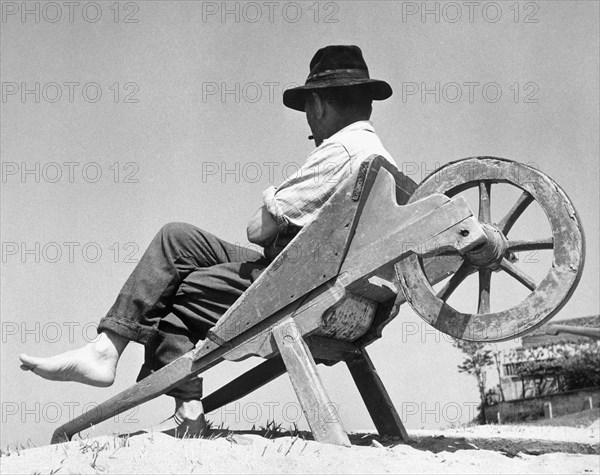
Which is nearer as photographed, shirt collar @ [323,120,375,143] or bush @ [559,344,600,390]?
shirt collar @ [323,120,375,143]

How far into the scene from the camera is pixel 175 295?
4578mm

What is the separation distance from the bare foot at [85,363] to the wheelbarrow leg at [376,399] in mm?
1325

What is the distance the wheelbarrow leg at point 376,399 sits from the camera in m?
4.83

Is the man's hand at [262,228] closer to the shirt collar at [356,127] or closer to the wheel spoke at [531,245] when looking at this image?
the shirt collar at [356,127]

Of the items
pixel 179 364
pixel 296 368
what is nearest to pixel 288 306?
pixel 296 368

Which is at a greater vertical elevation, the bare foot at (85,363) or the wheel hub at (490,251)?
the wheel hub at (490,251)

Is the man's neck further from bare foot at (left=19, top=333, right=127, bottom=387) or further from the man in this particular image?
bare foot at (left=19, top=333, right=127, bottom=387)

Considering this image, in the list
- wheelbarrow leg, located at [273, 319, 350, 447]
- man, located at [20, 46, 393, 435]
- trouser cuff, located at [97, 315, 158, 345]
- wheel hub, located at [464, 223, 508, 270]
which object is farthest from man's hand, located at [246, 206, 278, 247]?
wheel hub, located at [464, 223, 508, 270]

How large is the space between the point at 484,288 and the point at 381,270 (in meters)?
0.50

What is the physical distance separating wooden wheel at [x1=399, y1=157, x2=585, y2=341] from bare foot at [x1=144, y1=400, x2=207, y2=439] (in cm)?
131

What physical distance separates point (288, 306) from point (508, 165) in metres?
1.24

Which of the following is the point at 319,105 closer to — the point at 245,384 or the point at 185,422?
the point at 245,384

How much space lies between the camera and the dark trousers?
14.7 feet

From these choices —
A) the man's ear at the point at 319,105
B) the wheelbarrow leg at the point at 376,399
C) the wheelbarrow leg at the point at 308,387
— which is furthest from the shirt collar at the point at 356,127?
the wheelbarrow leg at the point at 376,399
